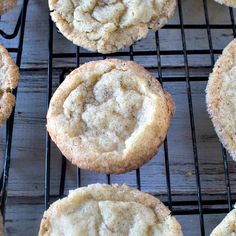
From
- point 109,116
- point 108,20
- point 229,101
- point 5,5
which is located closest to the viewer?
point 109,116

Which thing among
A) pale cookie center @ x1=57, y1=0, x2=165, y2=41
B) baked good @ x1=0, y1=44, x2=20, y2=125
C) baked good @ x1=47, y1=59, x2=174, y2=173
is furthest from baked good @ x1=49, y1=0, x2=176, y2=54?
baked good @ x1=0, y1=44, x2=20, y2=125

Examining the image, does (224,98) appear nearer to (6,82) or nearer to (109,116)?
(109,116)

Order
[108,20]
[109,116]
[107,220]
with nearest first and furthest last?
[107,220]
[109,116]
[108,20]

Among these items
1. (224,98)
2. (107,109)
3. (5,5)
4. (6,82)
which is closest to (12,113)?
(6,82)

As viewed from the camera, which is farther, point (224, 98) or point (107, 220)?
point (224, 98)

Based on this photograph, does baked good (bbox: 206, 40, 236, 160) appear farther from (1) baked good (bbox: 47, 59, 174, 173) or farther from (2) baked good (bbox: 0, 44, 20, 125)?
(2) baked good (bbox: 0, 44, 20, 125)

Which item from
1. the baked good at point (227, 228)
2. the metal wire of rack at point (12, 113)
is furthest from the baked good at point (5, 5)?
the baked good at point (227, 228)
